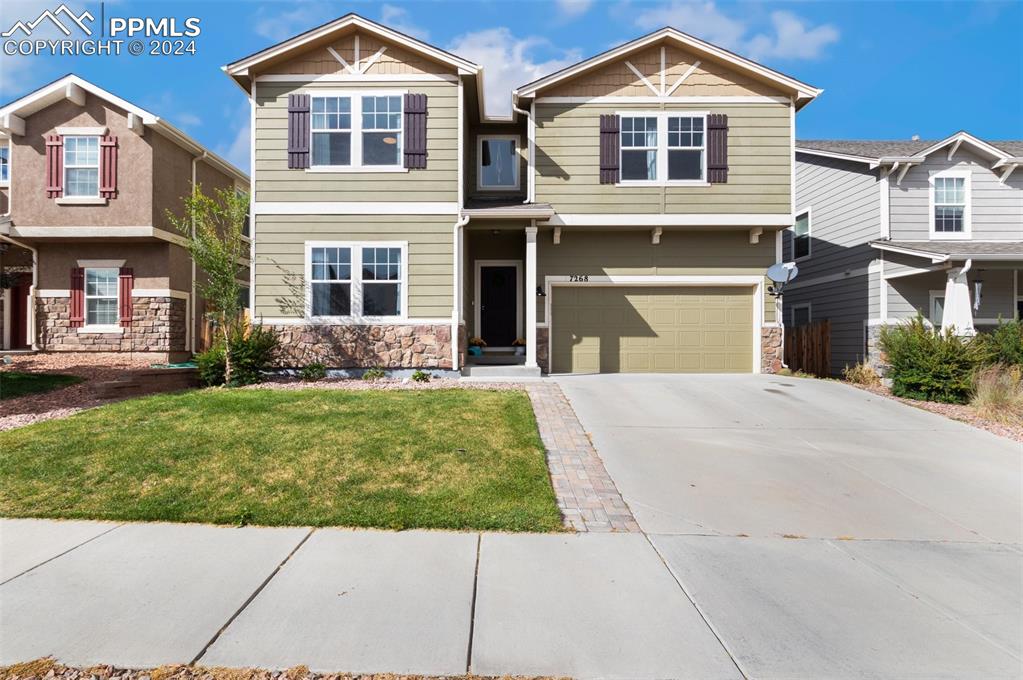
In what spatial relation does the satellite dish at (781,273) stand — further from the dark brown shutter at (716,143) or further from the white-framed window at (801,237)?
the white-framed window at (801,237)

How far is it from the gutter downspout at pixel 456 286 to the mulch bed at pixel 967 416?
8.59 m

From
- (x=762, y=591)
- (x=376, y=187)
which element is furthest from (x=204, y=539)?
(x=376, y=187)

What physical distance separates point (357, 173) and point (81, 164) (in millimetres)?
8732

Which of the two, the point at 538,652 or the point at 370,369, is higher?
the point at 370,369

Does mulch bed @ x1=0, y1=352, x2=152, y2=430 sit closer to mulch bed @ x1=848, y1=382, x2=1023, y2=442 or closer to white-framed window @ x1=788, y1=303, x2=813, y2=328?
mulch bed @ x1=848, y1=382, x2=1023, y2=442

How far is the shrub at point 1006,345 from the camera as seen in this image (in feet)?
34.1

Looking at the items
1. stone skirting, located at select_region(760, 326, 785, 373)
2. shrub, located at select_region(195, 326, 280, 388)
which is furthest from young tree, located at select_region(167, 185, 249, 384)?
stone skirting, located at select_region(760, 326, 785, 373)

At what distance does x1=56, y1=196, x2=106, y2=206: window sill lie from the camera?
13.6 meters

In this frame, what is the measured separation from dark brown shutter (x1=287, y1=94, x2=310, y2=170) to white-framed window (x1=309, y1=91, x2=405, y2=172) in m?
0.12

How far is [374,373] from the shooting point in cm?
1079

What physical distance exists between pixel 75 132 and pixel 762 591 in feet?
60.5

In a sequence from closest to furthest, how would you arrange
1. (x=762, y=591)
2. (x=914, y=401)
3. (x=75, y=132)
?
(x=762, y=591)
(x=914, y=401)
(x=75, y=132)

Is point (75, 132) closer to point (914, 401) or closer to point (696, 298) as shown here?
point (696, 298)

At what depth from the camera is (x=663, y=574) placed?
354 centimetres
